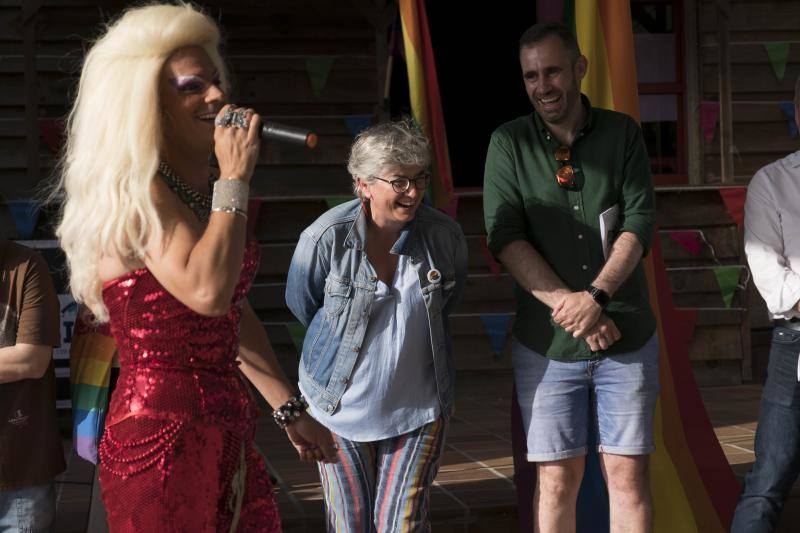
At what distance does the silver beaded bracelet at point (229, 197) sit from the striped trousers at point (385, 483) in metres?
1.36

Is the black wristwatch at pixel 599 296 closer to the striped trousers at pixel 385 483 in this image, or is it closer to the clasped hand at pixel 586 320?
the clasped hand at pixel 586 320

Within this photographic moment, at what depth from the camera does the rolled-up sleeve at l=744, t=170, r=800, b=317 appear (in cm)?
367

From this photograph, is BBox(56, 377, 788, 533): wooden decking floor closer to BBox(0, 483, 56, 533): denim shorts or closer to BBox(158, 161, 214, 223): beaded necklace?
BBox(0, 483, 56, 533): denim shorts

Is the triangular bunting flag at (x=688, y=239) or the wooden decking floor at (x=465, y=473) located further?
the triangular bunting flag at (x=688, y=239)

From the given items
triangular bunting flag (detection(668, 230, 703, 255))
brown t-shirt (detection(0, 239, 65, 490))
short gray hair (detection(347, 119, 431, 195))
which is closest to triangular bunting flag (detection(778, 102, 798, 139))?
triangular bunting flag (detection(668, 230, 703, 255))

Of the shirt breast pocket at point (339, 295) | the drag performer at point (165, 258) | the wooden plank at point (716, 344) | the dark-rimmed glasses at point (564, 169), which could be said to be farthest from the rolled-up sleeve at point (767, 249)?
the wooden plank at point (716, 344)

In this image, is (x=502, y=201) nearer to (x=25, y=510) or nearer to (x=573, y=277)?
(x=573, y=277)

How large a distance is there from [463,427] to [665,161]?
3.88m

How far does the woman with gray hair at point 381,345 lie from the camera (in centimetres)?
326

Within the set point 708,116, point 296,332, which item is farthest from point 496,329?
point 708,116

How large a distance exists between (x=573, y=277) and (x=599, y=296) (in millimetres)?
147

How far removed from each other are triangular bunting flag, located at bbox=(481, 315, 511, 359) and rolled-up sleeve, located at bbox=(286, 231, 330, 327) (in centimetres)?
467

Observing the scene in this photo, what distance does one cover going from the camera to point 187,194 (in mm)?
2195

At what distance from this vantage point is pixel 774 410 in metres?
3.75
